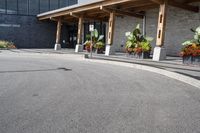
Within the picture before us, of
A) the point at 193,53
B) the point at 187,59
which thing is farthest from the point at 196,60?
the point at 187,59

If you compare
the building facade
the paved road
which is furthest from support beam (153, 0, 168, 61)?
the building facade

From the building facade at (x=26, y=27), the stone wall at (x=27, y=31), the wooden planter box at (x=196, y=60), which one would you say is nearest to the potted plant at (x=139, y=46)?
the wooden planter box at (x=196, y=60)

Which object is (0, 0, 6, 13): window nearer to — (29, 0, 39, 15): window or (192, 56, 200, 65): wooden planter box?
(29, 0, 39, 15): window

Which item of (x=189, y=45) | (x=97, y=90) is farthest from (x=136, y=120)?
(x=189, y=45)

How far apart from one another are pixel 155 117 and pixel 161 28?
1401 cm

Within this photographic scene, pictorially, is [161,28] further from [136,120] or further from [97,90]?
[136,120]

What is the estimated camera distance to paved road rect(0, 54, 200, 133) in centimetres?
535

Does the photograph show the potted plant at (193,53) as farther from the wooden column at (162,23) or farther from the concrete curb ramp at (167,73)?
the concrete curb ramp at (167,73)

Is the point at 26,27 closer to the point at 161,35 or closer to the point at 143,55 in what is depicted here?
the point at 143,55

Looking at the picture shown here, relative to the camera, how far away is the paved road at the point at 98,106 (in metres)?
5.35

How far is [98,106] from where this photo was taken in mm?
6980

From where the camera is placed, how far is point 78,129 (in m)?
5.18

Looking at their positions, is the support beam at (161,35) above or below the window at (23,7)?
below

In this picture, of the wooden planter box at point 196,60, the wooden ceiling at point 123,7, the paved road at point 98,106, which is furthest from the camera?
the wooden ceiling at point 123,7
